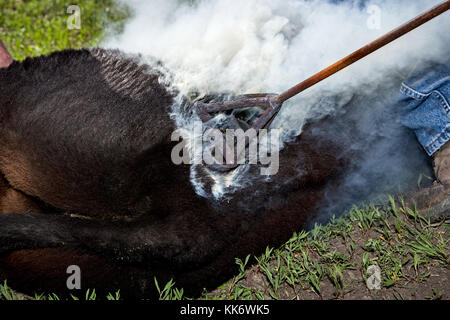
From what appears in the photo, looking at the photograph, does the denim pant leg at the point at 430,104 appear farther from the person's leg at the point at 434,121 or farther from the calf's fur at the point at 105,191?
the calf's fur at the point at 105,191

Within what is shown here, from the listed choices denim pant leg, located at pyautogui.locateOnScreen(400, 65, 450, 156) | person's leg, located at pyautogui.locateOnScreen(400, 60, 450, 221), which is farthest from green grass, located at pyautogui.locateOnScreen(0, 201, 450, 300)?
denim pant leg, located at pyautogui.locateOnScreen(400, 65, 450, 156)

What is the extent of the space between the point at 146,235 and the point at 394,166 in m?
1.54

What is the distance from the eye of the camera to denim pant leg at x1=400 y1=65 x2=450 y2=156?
197 centimetres

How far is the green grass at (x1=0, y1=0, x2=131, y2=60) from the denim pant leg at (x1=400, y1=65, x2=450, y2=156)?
2946mm

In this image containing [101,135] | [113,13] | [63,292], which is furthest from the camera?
[113,13]

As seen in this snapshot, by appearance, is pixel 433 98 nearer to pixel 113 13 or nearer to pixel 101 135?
pixel 101 135

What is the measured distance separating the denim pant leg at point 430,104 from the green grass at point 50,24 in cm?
295

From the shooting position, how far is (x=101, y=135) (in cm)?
163

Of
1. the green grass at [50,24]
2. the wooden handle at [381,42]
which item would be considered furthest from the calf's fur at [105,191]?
the green grass at [50,24]

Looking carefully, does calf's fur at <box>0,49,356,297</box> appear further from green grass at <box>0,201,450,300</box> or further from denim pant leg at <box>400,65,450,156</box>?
denim pant leg at <box>400,65,450,156</box>

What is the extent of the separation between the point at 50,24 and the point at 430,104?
381cm

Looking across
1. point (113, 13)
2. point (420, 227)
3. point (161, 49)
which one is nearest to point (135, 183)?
point (161, 49)

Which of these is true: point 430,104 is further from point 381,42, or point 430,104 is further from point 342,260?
point 342,260

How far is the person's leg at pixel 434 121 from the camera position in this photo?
198cm
